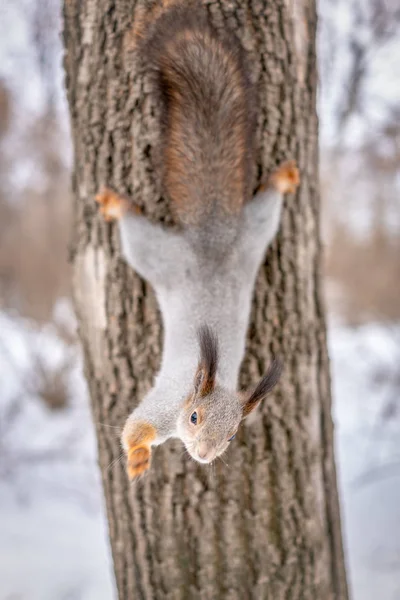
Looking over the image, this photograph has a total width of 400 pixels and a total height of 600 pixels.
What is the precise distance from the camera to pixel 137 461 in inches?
36.4

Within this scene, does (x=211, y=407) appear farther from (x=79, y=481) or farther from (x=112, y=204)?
(x=79, y=481)

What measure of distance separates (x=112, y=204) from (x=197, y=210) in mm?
221

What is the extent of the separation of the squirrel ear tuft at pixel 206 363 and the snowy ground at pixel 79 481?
1.86 metres

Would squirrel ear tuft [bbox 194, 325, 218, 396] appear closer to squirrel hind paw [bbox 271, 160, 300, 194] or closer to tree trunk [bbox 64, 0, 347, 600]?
tree trunk [bbox 64, 0, 347, 600]

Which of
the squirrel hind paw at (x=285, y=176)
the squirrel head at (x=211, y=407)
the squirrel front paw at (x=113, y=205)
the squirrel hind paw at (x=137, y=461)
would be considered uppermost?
the squirrel hind paw at (x=285, y=176)

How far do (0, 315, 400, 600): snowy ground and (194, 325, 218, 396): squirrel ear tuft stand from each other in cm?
186

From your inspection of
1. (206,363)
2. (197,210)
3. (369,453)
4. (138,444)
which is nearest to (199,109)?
(197,210)

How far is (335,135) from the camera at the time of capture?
2.92 metres

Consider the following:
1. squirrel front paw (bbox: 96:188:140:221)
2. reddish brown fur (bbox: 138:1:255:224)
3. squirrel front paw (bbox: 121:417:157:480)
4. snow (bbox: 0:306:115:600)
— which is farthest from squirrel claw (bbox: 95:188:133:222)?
snow (bbox: 0:306:115:600)

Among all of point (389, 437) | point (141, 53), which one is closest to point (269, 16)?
point (141, 53)

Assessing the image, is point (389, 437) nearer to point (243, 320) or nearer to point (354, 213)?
point (354, 213)

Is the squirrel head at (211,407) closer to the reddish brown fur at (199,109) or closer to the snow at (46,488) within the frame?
the reddish brown fur at (199,109)

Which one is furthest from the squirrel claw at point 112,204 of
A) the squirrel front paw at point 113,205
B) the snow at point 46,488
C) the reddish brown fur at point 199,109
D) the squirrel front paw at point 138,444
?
the snow at point 46,488

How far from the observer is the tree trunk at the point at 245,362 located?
114cm
